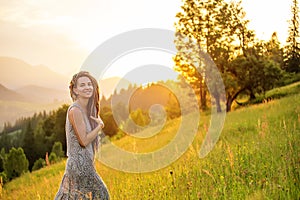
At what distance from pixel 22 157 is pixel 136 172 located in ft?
120

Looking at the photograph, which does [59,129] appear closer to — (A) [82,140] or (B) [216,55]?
(B) [216,55]

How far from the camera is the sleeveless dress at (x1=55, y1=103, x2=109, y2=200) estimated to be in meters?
Result: 4.66

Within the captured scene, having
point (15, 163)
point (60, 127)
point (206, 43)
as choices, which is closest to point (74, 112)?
point (206, 43)

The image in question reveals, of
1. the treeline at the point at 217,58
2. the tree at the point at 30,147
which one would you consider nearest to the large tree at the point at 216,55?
the treeline at the point at 217,58

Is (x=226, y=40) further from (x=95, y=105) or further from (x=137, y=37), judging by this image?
(x=95, y=105)

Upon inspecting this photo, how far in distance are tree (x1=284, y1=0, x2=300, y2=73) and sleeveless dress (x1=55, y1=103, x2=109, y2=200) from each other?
148 feet

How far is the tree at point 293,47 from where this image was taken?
1831 inches

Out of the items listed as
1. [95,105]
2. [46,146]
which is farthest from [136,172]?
[46,146]

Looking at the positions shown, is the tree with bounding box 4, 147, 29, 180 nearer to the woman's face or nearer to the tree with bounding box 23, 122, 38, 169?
the tree with bounding box 23, 122, 38, 169

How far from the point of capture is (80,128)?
14.9 feet

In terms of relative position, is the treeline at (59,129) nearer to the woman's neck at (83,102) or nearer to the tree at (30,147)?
the tree at (30,147)

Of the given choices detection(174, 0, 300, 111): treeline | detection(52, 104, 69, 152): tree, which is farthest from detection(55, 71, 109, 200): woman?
detection(52, 104, 69, 152): tree

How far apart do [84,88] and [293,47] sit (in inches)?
2170

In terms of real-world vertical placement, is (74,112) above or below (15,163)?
above
